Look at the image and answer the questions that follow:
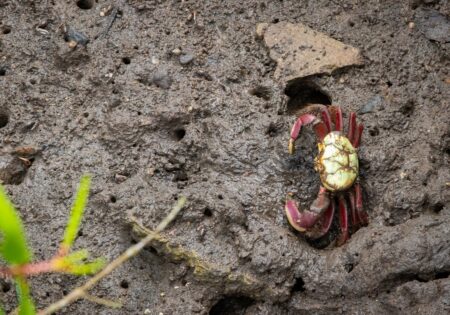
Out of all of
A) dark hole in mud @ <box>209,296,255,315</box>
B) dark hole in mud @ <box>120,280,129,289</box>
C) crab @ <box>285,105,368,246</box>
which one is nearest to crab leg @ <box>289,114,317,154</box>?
crab @ <box>285,105,368,246</box>

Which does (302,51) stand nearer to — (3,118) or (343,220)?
(343,220)

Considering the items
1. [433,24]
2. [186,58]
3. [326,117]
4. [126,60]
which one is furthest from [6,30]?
[433,24]

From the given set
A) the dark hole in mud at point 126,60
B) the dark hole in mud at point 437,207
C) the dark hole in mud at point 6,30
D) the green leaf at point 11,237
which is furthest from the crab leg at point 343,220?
the green leaf at point 11,237

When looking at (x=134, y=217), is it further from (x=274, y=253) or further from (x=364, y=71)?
(x=364, y=71)

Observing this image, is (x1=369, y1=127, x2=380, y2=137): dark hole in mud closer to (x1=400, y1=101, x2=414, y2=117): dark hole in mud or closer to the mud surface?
the mud surface

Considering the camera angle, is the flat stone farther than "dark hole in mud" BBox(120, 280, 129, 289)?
Yes

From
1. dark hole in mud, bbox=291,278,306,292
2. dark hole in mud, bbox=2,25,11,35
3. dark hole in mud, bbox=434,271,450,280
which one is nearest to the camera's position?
dark hole in mud, bbox=434,271,450,280

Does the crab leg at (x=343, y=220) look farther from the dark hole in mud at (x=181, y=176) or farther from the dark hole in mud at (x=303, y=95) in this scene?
the dark hole in mud at (x=181, y=176)
